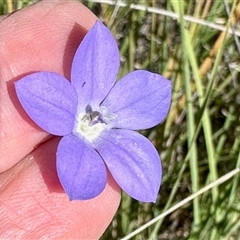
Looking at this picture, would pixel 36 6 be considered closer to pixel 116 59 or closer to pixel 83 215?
pixel 116 59

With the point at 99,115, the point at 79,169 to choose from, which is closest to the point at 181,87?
the point at 99,115

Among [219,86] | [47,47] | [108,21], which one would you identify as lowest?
[219,86]

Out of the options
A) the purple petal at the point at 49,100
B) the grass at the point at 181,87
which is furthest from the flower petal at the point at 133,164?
the grass at the point at 181,87

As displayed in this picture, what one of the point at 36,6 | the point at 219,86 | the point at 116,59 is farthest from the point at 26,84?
the point at 219,86

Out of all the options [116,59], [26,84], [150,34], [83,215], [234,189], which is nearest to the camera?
[26,84]

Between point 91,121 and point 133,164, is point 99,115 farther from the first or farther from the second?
point 133,164

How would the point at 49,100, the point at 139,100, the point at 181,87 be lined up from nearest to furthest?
the point at 49,100, the point at 139,100, the point at 181,87
